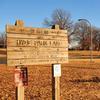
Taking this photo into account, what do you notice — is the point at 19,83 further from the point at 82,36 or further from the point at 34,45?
the point at 82,36

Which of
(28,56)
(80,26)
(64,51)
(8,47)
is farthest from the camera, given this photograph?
(80,26)

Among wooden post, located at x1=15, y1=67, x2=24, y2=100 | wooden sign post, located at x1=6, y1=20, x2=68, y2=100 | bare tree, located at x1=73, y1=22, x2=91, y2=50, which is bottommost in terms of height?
wooden post, located at x1=15, y1=67, x2=24, y2=100

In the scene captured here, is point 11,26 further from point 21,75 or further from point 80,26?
point 80,26

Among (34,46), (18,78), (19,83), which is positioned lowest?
(19,83)

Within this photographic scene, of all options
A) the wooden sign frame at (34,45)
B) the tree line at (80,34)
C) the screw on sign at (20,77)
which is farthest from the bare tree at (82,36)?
the screw on sign at (20,77)

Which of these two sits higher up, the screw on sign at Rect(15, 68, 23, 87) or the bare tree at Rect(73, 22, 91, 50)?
the bare tree at Rect(73, 22, 91, 50)

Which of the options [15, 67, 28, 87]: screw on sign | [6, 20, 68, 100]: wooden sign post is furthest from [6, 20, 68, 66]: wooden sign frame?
[15, 67, 28, 87]: screw on sign

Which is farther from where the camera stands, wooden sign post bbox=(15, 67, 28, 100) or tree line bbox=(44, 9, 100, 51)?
tree line bbox=(44, 9, 100, 51)

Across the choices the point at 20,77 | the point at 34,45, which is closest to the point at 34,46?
the point at 34,45

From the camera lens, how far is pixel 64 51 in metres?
8.39

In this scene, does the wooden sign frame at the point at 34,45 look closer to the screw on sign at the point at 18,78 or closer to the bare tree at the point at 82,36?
the screw on sign at the point at 18,78

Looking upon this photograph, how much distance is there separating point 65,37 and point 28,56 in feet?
4.97

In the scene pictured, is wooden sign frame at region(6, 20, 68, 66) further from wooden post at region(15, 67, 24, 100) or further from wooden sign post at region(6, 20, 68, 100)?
wooden post at region(15, 67, 24, 100)

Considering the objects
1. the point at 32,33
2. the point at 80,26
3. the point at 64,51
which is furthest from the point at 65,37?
the point at 80,26
